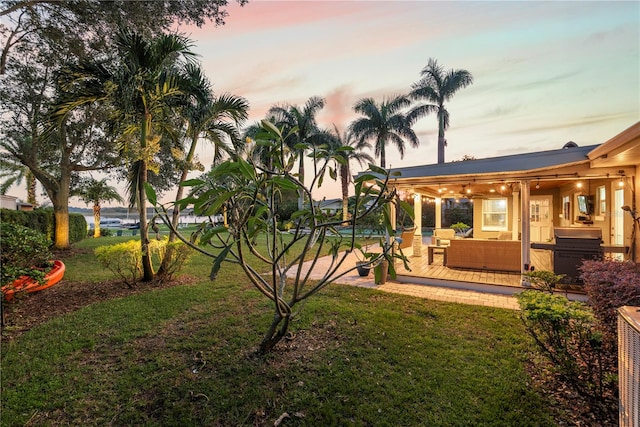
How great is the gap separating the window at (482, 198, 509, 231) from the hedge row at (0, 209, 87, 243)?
51.8ft

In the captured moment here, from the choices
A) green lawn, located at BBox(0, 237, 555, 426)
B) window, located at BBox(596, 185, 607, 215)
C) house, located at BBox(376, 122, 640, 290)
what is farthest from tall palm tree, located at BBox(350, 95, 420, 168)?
green lawn, located at BBox(0, 237, 555, 426)

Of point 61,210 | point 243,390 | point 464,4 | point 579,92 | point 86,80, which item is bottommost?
point 243,390

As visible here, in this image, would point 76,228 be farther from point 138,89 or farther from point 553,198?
point 553,198

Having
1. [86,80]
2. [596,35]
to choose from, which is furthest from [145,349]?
[596,35]

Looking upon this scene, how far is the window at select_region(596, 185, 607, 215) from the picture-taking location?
6.29 meters

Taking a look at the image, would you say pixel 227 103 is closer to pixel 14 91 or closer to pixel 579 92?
pixel 14 91

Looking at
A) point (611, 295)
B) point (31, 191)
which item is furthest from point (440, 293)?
point (31, 191)

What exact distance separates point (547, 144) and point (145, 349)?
20.4m

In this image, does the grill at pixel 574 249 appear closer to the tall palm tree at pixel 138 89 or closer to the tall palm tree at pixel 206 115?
the tall palm tree at pixel 206 115

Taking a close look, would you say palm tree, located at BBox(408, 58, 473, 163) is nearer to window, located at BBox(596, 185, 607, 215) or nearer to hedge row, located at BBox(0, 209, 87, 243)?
window, located at BBox(596, 185, 607, 215)

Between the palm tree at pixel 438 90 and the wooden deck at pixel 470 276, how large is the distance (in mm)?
15023

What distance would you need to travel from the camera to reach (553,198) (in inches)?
371

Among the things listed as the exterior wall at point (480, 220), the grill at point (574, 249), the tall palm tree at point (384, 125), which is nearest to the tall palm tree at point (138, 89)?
the grill at point (574, 249)

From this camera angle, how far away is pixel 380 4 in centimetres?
590
